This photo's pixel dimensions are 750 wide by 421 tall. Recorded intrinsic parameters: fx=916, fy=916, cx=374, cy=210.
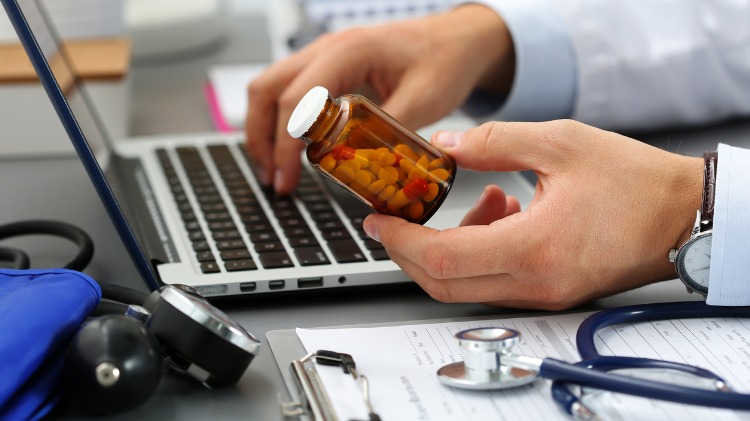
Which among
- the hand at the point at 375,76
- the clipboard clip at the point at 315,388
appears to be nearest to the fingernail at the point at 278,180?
the hand at the point at 375,76

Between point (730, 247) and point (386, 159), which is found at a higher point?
point (386, 159)

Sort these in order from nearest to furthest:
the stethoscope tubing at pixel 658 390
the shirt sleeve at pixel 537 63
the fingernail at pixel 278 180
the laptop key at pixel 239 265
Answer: the stethoscope tubing at pixel 658 390 → the laptop key at pixel 239 265 → the fingernail at pixel 278 180 → the shirt sleeve at pixel 537 63

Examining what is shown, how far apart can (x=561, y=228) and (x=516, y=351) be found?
0.28ft

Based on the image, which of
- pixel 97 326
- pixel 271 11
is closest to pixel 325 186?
pixel 97 326

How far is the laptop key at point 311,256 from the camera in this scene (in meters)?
0.69

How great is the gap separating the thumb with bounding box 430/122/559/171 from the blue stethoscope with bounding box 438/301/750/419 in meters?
0.12

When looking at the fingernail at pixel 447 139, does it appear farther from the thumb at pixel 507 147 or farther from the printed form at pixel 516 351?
the printed form at pixel 516 351

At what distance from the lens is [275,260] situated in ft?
2.25

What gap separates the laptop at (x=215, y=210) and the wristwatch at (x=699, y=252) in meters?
0.17

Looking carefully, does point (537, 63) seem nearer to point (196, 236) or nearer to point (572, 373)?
point (196, 236)

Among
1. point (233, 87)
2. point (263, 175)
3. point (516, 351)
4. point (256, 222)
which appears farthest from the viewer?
point (233, 87)

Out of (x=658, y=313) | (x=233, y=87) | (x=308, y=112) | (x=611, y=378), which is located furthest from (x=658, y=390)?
(x=233, y=87)

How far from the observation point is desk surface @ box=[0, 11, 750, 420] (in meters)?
0.54

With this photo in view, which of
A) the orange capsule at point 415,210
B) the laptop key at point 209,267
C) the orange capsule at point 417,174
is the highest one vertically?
the orange capsule at point 417,174
